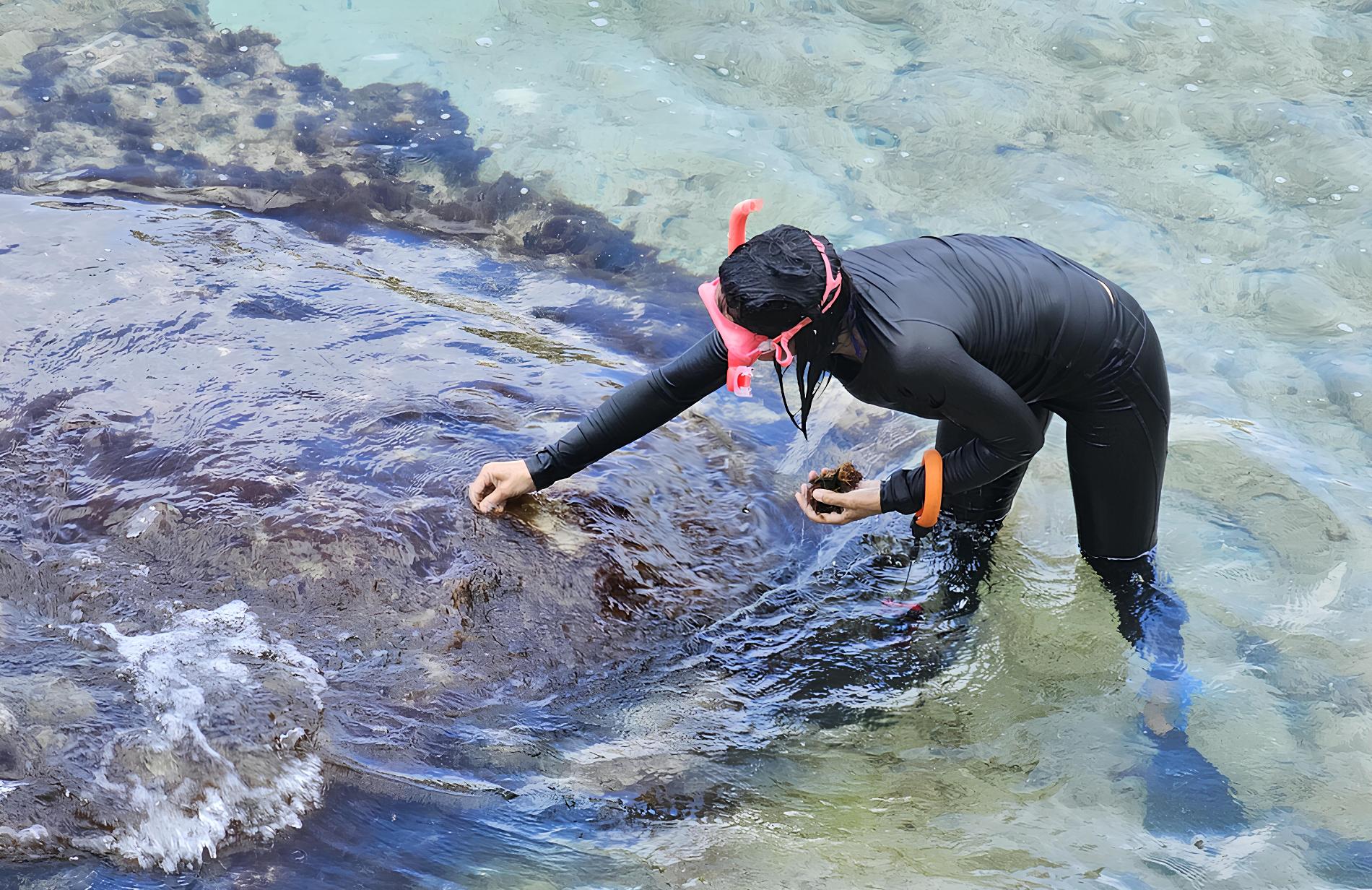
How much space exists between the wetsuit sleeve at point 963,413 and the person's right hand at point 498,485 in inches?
39.8

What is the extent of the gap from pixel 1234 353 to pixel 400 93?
15.5 ft

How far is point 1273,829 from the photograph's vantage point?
2727 mm

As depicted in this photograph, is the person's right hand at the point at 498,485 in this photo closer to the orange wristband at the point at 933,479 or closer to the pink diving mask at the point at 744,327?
the pink diving mask at the point at 744,327

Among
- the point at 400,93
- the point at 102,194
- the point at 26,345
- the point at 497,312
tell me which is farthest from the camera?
the point at 400,93

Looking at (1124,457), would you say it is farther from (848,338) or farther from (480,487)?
(480,487)

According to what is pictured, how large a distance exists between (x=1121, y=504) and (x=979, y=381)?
973mm

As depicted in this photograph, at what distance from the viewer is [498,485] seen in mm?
3072

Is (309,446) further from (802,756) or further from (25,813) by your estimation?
(802,756)

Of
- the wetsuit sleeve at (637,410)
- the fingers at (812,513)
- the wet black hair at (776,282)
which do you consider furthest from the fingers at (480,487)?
the wet black hair at (776,282)

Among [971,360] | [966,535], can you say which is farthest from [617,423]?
[966,535]

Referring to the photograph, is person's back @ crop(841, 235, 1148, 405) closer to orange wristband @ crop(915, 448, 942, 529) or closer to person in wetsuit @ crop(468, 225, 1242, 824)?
person in wetsuit @ crop(468, 225, 1242, 824)

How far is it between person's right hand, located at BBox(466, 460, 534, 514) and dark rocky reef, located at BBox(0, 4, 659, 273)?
222cm

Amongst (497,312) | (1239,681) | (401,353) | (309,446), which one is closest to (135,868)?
(309,446)

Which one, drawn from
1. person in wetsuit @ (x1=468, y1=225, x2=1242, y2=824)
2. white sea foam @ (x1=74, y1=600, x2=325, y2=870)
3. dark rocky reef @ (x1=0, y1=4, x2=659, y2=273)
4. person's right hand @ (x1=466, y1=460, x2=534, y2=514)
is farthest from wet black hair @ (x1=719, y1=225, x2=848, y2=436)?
dark rocky reef @ (x1=0, y1=4, x2=659, y2=273)
